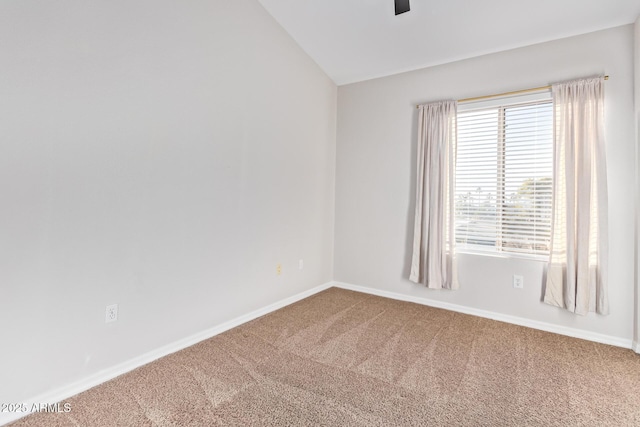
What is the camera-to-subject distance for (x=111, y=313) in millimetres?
2072

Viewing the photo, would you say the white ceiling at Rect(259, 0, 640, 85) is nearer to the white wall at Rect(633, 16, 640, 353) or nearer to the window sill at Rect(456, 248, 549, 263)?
the white wall at Rect(633, 16, 640, 353)

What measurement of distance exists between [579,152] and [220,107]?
10.5 ft

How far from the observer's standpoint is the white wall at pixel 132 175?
1700 mm

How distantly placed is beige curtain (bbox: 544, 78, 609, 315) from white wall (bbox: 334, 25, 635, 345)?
0.34 feet

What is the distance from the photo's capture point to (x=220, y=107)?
276 centimetres

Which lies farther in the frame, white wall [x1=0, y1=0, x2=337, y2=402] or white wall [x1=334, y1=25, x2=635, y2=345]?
white wall [x1=334, y1=25, x2=635, y2=345]

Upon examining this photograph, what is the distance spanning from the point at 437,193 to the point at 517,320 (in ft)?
4.86

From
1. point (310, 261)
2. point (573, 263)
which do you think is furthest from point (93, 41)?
point (573, 263)

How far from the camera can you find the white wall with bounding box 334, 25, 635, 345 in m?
2.69

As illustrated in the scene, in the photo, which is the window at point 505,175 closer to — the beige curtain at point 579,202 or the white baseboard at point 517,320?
the beige curtain at point 579,202

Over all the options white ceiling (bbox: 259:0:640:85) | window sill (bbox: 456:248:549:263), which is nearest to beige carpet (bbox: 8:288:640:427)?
window sill (bbox: 456:248:549:263)

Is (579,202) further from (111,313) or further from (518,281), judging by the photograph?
(111,313)

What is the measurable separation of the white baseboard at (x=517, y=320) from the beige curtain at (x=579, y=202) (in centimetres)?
23

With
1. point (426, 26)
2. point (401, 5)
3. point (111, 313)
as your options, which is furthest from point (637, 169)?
point (111, 313)
